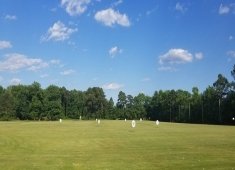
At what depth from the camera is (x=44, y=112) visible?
639 feet

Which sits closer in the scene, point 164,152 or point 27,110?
point 164,152

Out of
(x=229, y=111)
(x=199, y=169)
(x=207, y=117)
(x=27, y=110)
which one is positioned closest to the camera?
(x=199, y=169)

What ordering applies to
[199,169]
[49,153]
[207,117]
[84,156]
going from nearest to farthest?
1. [199,169]
2. [84,156]
3. [49,153]
4. [207,117]

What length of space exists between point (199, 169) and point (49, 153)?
12.0 m

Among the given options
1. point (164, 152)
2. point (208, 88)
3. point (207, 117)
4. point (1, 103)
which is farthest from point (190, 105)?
point (164, 152)

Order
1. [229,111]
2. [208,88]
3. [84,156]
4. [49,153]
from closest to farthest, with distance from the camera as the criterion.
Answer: [84,156]
[49,153]
[229,111]
[208,88]

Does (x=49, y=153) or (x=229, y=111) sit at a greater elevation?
(x=229, y=111)

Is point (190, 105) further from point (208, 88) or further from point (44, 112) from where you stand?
point (44, 112)

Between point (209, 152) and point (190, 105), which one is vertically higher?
point (190, 105)

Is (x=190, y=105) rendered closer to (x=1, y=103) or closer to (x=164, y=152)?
(x=1, y=103)

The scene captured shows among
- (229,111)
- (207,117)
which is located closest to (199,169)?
(229,111)

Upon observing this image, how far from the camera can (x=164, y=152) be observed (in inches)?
1202

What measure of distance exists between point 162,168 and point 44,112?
575 ft

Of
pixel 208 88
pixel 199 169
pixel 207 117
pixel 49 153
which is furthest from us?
pixel 208 88
